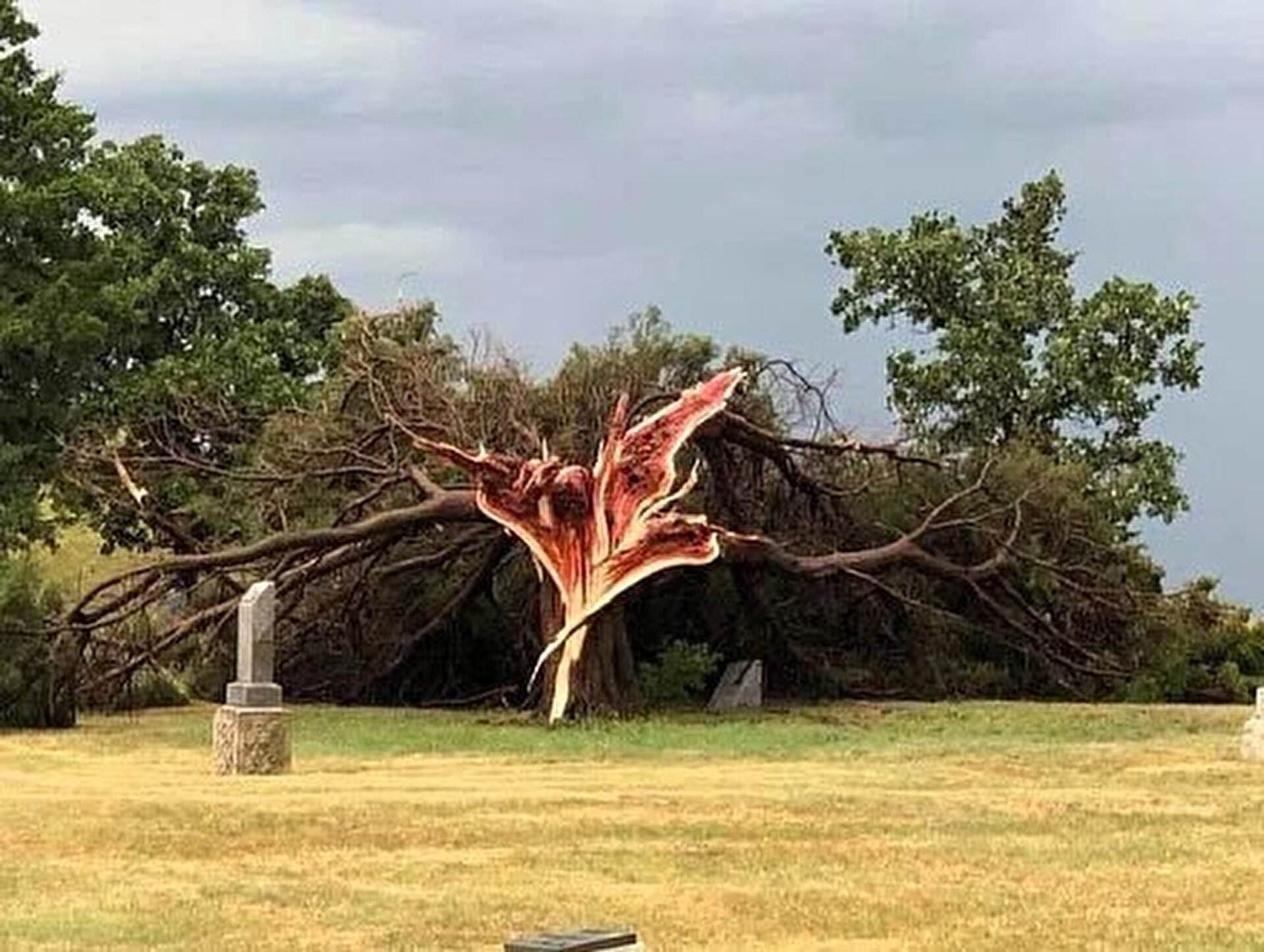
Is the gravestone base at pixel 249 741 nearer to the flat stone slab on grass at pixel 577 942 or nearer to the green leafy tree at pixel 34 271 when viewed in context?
the flat stone slab on grass at pixel 577 942

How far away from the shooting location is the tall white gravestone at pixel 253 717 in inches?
729

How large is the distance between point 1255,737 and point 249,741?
830cm

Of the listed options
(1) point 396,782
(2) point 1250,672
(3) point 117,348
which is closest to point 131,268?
(3) point 117,348

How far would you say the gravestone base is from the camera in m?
18.5

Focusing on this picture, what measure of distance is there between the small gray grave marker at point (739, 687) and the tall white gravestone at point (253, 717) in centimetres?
845

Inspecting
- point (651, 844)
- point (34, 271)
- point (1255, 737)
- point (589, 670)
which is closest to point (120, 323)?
point (34, 271)

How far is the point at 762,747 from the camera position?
20891mm

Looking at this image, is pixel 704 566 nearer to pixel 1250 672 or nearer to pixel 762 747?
pixel 762 747

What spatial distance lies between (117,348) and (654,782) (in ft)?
72.7

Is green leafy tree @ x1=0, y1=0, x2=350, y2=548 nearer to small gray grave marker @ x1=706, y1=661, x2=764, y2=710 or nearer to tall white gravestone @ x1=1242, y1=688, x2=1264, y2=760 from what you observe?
small gray grave marker @ x1=706, y1=661, x2=764, y2=710

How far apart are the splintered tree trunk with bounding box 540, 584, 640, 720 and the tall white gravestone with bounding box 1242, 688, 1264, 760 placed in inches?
294

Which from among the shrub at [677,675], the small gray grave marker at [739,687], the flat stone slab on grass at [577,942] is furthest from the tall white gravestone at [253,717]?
the flat stone slab on grass at [577,942]

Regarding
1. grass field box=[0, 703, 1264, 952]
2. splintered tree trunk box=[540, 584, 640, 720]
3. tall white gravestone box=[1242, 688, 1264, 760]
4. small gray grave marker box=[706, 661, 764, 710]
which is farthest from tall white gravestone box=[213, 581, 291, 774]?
small gray grave marker box=[706, 661, 764, 710]

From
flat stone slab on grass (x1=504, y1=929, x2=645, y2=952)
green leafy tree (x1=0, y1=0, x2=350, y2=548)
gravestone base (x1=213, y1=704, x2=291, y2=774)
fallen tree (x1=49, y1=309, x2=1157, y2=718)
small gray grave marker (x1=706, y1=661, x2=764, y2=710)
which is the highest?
A: green leafy tree (x1=0, y1=0, x2=350, y2=548)
